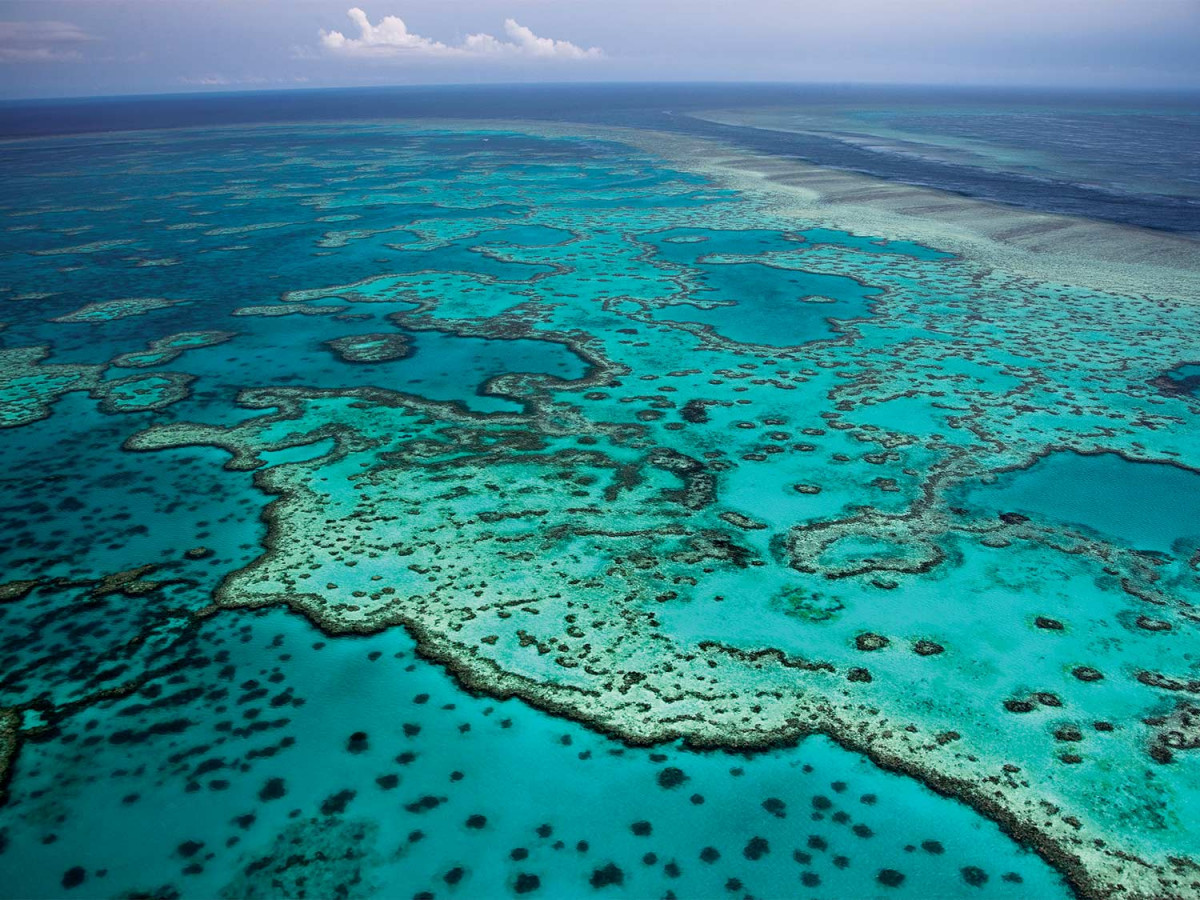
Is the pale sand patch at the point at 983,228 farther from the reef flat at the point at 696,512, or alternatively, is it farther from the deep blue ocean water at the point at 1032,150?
the deep blue ocean water at the point at 1032,150

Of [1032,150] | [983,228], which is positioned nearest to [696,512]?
[983,228]

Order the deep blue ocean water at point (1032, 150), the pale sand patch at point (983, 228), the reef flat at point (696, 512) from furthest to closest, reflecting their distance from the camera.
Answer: the deep blue ocean water at point (1032, 150), the pale sand patch at point (983, 228), the reef flat at point (696, 512)

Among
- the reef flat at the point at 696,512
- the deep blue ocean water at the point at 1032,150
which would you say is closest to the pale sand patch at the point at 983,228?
the reef flat at the point at 696,512

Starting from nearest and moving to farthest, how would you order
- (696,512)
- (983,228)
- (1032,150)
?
(696,512)
(983,228)
(1032,150)

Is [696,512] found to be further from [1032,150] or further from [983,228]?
[1032,150]

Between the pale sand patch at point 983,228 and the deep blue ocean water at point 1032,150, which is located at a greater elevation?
the deep blue ocean water at point 1032,150

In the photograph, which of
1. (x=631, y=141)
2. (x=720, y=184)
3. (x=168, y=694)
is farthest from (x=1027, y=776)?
(x=631, y=141)

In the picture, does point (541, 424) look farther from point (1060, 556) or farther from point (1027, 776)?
point (1027, 776)

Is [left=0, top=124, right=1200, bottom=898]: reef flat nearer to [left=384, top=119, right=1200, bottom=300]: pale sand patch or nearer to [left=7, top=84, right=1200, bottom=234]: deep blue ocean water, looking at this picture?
[left=384, top=119, right=1200, bottom=300]: pale sand patch
